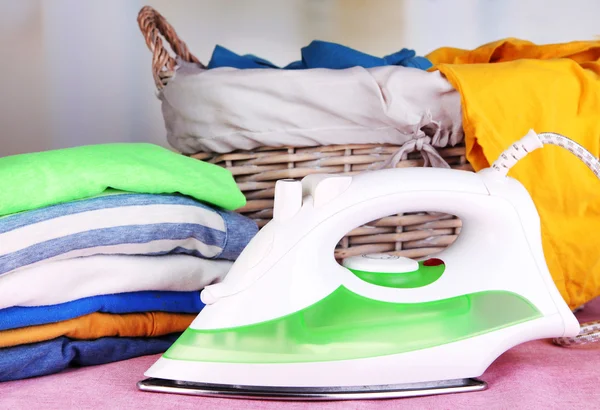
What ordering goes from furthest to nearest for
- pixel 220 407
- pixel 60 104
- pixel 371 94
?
pixel 60 104
pixel 371 94
pixel 220 407

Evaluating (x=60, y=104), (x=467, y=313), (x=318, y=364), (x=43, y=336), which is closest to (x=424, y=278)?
(x=467, y=313)

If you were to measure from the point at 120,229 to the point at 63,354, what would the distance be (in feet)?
0.49

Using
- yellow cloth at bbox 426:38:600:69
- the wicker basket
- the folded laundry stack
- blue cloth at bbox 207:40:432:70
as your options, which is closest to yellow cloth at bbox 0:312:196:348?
the folded laundry stack

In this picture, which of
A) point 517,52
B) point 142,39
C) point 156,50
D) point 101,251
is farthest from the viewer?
point 142,39

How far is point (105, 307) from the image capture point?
815 millimetres

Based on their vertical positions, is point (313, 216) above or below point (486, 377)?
above

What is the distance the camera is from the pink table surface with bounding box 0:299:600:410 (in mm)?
688

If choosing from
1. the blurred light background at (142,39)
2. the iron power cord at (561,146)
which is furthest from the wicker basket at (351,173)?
the blurred light background at (142,39)

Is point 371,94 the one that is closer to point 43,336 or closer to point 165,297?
point 165,297

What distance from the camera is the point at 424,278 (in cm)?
81

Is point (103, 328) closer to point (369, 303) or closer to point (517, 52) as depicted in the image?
point (369, 303)

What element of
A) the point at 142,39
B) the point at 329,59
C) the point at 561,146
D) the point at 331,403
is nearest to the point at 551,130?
the point at 561,146

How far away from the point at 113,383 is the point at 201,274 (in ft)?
0.68

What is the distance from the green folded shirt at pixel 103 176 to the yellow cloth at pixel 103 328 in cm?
13
